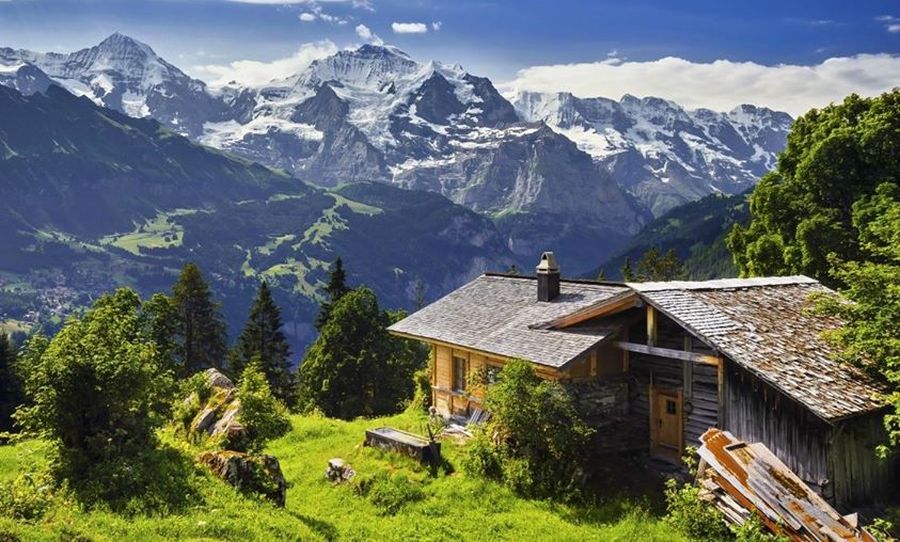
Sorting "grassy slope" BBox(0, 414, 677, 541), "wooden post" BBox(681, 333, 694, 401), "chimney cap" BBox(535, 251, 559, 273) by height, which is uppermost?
"chimney cap" BBox(535, 251, 559, 273)

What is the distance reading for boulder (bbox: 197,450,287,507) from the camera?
745 inches

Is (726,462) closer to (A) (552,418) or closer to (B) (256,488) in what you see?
(A) (552,418)

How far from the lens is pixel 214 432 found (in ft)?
88.2

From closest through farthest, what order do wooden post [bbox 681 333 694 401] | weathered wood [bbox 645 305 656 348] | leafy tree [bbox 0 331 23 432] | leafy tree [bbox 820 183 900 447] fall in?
leafy tree [bbox 820 183 900 447], wooden post [bbox 681 333 694 401], weathered wood [bbox 645 305 656 348], leafy tree [bbox 0 331 23 432]

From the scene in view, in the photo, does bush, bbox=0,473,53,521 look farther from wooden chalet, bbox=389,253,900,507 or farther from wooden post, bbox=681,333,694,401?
wooden post, bbox=681,333,694,401

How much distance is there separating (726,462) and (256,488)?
482 inches

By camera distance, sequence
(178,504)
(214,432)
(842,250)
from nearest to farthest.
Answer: (178,504) < (214,432) < (842,250)

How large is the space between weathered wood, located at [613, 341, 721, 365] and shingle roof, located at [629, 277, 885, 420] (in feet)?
3.49

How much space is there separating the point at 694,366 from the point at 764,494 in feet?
21.6

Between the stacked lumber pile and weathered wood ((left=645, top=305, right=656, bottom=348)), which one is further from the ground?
weathered wood ((left=645, top=305, right=656, bottom=348))

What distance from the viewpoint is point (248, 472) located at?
62.7ft

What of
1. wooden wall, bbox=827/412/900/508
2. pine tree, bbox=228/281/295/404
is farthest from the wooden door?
pine tree, bbox=228/281/295/404

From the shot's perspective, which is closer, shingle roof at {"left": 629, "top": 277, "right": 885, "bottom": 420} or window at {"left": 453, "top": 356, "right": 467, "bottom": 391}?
shingle roof at {"left": 629, "top": 277, "right": 885, "bottom": 420}

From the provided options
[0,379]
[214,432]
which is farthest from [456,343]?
[0,379]
